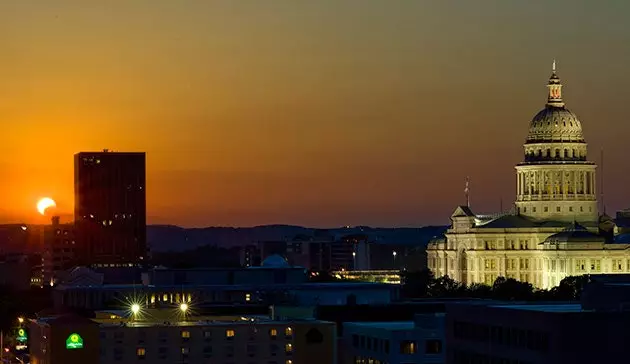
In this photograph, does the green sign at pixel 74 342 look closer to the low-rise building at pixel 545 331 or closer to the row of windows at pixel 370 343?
the row of windows at pixel 370 343

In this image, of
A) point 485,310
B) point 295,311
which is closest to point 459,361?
point 485,310

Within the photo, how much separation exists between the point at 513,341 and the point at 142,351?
41325mm

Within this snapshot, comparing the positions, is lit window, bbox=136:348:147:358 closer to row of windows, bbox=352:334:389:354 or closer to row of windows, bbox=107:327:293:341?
row of windows, bbox=107:327:293:341

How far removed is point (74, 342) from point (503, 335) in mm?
39668

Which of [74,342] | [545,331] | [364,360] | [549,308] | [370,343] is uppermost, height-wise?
[549,308]

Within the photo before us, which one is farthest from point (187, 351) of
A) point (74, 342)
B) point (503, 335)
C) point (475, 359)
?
point (503, 335)

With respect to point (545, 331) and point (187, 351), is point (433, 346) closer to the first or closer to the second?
point (187, 351)

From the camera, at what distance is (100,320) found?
18888 centimetres

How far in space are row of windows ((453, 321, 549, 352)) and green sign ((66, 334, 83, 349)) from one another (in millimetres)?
32320

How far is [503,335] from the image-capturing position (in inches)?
5123

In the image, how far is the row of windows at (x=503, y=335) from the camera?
125 meters

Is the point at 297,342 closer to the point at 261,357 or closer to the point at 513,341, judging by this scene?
the point at 261,357

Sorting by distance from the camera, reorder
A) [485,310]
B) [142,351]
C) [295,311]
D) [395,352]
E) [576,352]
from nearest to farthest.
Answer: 1. [576,352]
2. [485,310]
3. [395,352]
4. [142,351]
5. [295,311]

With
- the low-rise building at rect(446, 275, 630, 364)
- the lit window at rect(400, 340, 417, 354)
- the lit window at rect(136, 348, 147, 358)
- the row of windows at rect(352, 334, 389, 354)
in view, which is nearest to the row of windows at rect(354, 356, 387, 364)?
the row of windows at rect(352, 334, 389, 354)
